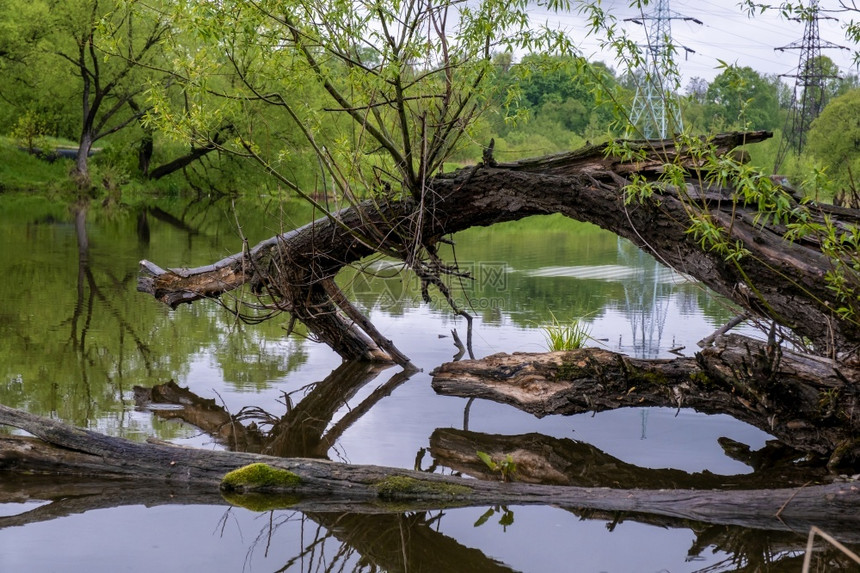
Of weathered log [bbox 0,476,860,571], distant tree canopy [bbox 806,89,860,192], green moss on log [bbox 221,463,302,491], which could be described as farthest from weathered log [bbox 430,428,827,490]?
distant tree canopy [bbox 806,89,860,192]

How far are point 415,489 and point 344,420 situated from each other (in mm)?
2215

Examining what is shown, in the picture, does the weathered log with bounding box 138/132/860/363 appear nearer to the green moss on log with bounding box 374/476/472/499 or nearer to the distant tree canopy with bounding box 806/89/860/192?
the green moss on log with bounding box 374/476/472/499

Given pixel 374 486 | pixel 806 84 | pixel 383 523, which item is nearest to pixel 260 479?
pixel 374 486

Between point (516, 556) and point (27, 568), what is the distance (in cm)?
242

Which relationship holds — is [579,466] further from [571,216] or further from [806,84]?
[806,84]

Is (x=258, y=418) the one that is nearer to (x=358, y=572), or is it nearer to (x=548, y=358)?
(x=548, y=358)

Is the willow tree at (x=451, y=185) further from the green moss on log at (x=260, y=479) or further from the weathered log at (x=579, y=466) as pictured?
the green moss on log at (x=260, y=479)

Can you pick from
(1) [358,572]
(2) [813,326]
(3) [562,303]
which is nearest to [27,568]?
(1) [358,572]

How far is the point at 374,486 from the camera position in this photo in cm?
542

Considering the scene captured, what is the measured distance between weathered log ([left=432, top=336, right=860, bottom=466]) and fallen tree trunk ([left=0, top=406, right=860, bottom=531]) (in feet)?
3.24

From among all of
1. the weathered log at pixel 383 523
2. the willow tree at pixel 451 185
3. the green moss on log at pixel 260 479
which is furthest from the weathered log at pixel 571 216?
the green moss on log at pixel 260 479

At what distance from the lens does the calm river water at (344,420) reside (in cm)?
476

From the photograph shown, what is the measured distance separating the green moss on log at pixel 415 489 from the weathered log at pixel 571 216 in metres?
2.19

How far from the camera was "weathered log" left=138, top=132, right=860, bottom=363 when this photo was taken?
232 inches
